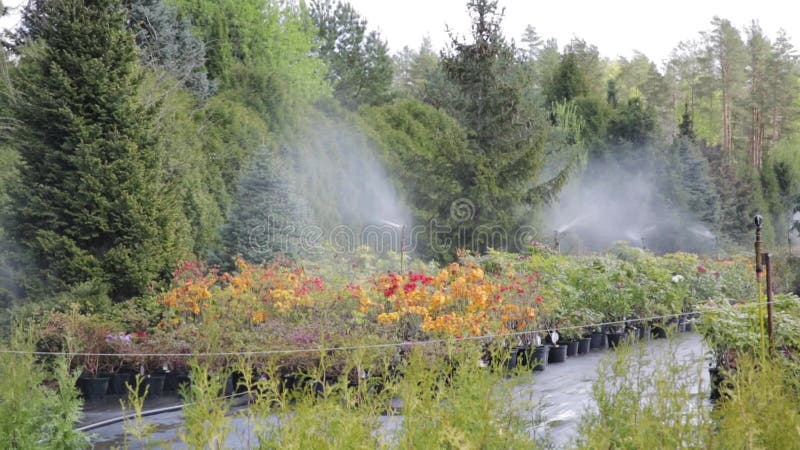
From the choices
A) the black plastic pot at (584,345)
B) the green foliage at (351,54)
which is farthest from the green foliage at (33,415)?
the green foliage at (351,54)

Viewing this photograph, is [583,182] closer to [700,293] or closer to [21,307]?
[700,293]

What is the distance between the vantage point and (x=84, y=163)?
21.9ft

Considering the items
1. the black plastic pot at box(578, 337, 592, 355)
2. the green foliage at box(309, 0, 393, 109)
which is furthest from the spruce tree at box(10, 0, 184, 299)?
the green foliage at box(309, 0, 393, 109)

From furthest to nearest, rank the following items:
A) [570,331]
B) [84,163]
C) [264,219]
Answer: [264,219] < [570,331] < [84,163]

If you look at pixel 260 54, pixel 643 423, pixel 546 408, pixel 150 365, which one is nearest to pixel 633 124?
pixel 260 54

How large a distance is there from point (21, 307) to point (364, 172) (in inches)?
349

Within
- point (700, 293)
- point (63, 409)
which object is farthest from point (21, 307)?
point (700, 293)

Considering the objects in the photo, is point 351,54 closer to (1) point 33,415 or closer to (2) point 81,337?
(2) point 81,337

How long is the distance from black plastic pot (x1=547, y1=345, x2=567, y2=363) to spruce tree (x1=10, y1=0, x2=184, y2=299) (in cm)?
389

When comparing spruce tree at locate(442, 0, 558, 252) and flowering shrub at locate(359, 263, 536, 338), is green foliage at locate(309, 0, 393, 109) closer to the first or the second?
spruce tree at locate(442, 0, 558, 252)

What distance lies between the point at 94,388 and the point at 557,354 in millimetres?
4053

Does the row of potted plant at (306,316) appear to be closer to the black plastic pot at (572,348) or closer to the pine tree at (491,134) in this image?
the black plastic pot at (572,348)

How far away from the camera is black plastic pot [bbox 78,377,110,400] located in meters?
5.38

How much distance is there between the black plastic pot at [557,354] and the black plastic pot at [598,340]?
871 mm
